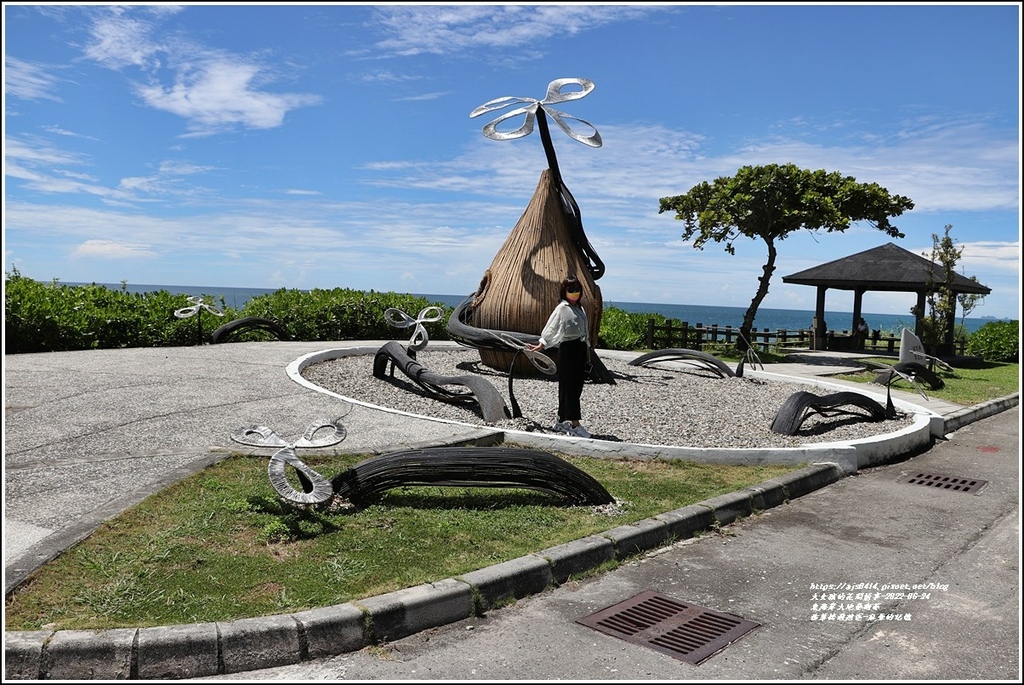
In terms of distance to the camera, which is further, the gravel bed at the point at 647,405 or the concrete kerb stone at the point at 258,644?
the gravel bed at the point at 647,405

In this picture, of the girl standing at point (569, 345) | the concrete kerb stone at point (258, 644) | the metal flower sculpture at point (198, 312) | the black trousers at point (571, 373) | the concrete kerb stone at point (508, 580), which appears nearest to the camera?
the concrete kerb stone at point (258, 644)

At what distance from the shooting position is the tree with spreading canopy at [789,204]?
2223 cm

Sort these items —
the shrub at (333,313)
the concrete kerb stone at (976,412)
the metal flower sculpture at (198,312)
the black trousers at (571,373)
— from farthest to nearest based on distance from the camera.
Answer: the shrub at (333,313) → the metal flower sculpture at (198,312) → the concrete kerb stone at (976,412) → the black trousers at (571,373)

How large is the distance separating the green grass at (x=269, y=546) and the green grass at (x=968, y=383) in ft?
31.9

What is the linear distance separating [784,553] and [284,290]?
17.5 metres

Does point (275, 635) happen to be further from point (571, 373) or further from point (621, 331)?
point (621, 331)

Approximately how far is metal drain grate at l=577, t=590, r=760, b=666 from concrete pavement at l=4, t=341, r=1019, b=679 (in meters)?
0.51

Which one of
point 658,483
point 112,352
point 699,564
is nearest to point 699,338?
point 112,352

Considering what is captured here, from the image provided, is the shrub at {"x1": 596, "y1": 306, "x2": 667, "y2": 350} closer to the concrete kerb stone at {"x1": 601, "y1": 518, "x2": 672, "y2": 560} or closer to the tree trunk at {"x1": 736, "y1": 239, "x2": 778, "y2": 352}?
the tree trunk at {"x1": 736, "y1": 239, "x2": 778, "y2": 352}

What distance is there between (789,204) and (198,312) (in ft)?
Answer: 53.3

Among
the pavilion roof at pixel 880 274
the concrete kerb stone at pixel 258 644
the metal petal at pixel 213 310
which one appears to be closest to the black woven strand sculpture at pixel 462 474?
the concrete kerb stone at pixel 258 644

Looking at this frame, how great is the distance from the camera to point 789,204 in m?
22.6

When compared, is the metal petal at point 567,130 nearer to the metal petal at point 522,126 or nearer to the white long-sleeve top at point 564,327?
the metal petal at point 522,126

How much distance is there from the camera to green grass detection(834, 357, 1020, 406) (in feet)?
47.8
